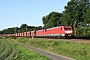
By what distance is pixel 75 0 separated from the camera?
3575 inches

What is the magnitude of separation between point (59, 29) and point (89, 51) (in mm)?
33038

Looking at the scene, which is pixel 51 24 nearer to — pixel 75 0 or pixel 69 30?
pixel 75 0

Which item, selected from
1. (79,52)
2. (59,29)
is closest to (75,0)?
(59,29)

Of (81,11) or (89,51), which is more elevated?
(81,11)

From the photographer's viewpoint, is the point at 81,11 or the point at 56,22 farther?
the point at 56,22

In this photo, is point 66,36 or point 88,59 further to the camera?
point 66,36

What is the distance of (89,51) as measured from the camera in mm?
23375

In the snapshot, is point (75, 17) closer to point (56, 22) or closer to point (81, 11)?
point (81, 11)

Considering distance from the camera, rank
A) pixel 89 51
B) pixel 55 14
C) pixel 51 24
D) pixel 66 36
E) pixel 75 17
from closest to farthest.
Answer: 1. pixel 89 51
2. pixel 66 36
3. pixel 75 17
4. pixel 51 24
5. pixel 55 14

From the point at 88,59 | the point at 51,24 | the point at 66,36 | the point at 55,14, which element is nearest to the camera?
the point at 88,59

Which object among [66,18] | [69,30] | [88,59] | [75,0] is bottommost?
[88,59]

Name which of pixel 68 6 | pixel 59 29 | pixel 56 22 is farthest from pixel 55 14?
pixel 59 29

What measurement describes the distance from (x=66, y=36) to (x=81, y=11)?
39664mm

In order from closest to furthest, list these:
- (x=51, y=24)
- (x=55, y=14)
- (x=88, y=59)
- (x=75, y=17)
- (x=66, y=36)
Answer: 1. (x=88, y=59)
2. (x=66, y=36)
3. (x=75, y=17)
4. (x=51, y=24)
5. (x=55, y=14)
